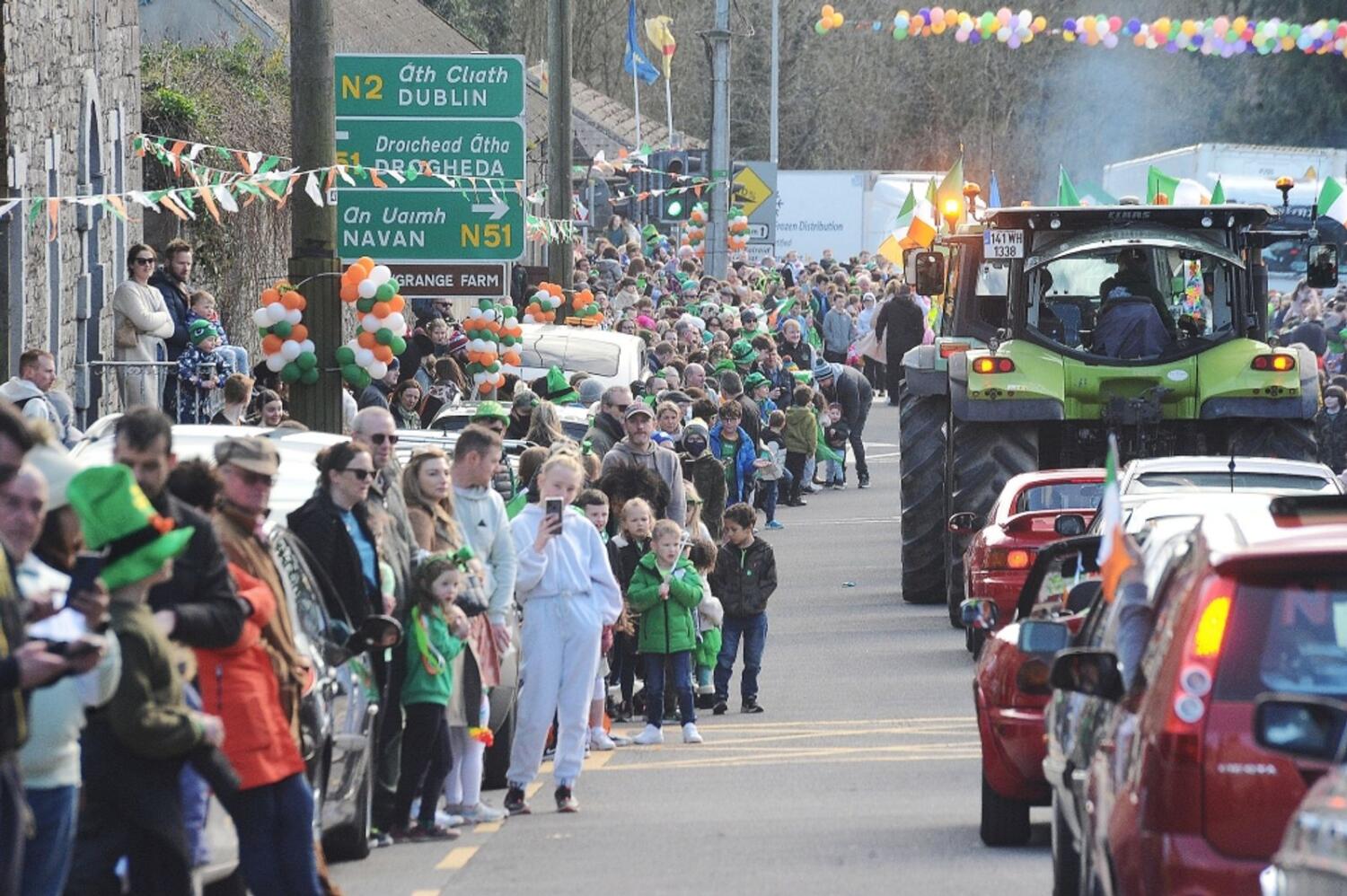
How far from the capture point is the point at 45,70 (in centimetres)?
2106

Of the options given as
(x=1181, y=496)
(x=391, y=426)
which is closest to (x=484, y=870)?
(x=391, y=426)

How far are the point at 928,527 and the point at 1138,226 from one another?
119 inches

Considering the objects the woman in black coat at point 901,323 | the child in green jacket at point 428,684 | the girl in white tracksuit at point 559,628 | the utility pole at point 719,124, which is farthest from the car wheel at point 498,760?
the utility pole at point 719,124

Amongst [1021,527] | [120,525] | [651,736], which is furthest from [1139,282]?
[120,525]

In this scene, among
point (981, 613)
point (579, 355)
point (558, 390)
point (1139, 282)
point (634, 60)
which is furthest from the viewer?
point (634, 60)

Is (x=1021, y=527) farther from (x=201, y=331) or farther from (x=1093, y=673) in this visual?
(x=1093, y=673)

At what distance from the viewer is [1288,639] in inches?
266

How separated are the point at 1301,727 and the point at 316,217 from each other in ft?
34.8

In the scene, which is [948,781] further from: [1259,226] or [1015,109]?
[1015,109]

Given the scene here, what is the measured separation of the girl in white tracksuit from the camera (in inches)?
494

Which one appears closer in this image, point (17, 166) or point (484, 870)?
point (484, 870)

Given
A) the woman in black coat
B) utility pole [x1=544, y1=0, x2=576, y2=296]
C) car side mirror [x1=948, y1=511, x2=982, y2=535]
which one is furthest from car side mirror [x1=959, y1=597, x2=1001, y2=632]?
the woman in black coat

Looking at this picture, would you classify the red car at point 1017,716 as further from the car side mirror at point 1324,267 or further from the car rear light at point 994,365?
the car side mirror at point 1324,267

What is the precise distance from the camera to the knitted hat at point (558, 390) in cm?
2247
